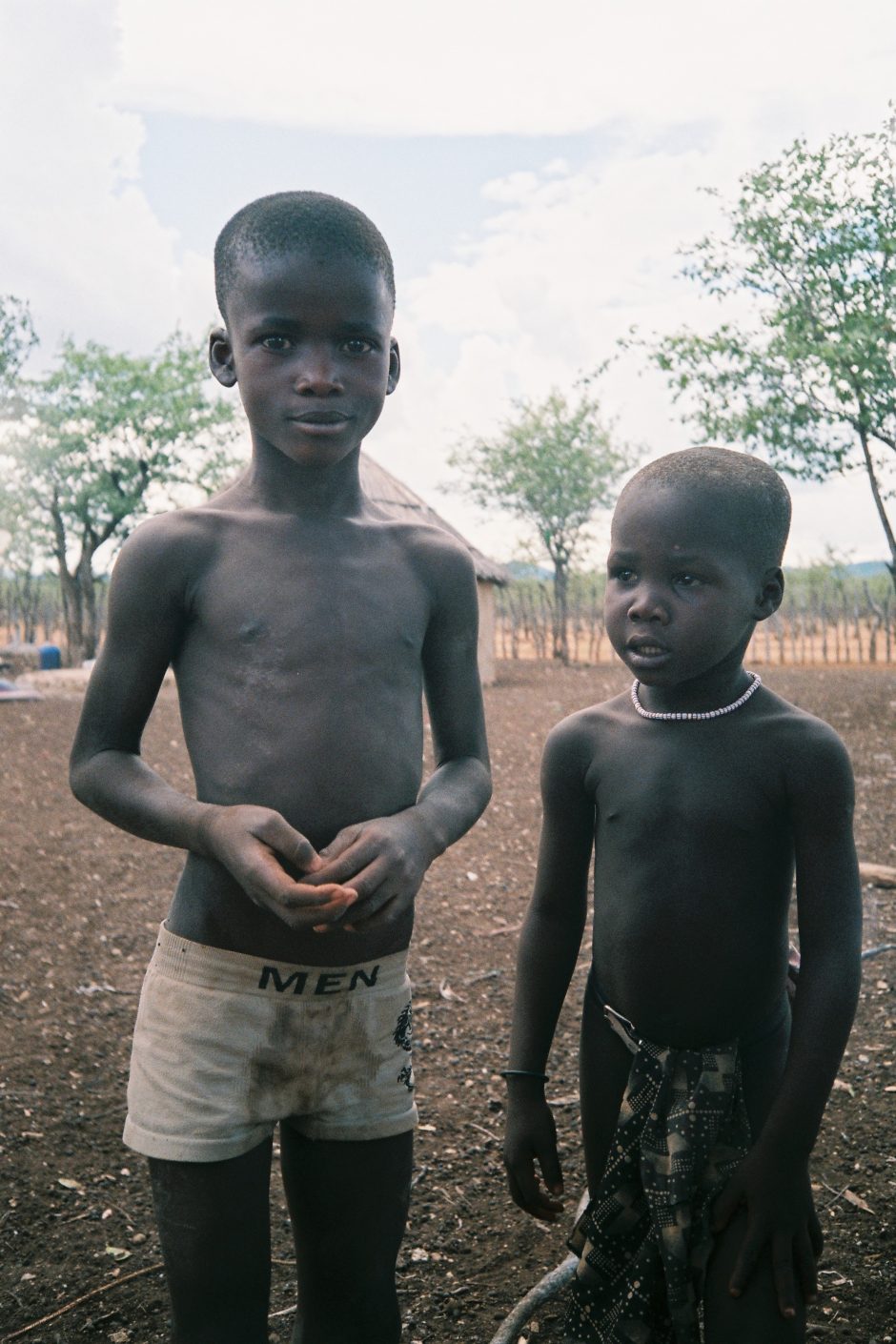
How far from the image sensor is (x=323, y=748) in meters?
1.64

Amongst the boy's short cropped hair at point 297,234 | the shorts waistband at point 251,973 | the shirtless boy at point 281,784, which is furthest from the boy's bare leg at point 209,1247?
the boy's short cropped hair at point 297,234

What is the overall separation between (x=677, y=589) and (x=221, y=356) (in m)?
0.74

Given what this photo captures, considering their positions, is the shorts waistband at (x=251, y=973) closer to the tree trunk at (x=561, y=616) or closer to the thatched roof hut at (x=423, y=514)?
the thatched roof hut at (x=423, y=514)

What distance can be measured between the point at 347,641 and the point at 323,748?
0.16 meters

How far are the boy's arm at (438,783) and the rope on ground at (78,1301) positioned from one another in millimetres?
1526

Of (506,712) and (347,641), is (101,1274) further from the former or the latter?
(506,712)

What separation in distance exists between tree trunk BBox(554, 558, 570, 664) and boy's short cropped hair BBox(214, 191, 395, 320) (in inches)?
949

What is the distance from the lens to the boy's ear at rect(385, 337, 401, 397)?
5.86 ft

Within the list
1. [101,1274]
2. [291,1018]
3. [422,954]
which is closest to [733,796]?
[291,1018]

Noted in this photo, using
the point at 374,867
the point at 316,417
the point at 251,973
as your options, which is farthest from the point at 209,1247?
the point at 316,417

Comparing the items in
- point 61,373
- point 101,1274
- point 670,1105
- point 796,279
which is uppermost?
point 61,373

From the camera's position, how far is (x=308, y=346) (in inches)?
63.7

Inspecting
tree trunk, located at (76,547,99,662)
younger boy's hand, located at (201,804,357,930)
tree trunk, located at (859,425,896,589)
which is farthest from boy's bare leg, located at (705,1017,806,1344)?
tree trunk, located at (76,547,99,662)

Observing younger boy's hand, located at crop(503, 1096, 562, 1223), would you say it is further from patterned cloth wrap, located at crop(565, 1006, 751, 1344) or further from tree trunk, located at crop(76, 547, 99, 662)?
tree trunk, located at crop(76, 547, 99, 662)
